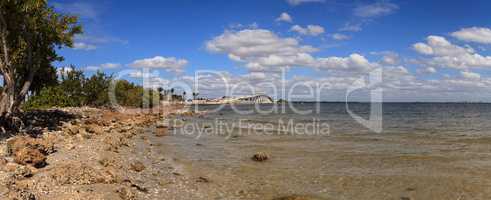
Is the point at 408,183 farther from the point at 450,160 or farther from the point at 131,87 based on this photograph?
the point at 131,87

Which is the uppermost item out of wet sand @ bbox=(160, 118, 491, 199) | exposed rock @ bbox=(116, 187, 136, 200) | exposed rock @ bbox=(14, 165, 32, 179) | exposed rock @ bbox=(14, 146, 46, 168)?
exposed rock @ bbox=(14, 146, 46, 168)

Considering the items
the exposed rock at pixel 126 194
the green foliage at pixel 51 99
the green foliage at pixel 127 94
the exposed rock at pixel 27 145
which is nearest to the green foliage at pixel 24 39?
the exposed rock at pixel 27 145

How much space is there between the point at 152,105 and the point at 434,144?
353 feet

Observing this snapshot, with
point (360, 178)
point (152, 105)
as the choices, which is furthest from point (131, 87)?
point (360, 178)

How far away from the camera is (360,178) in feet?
66.9

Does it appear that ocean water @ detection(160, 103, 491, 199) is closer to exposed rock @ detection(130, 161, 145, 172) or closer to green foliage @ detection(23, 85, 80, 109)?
exposed rock @ detection(130, 161, 145, 172)

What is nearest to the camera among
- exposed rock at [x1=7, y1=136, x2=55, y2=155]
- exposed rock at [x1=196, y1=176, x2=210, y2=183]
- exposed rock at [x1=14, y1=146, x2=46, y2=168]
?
exposed rock at [x1=14, y1=146, x2=46, y2=168]

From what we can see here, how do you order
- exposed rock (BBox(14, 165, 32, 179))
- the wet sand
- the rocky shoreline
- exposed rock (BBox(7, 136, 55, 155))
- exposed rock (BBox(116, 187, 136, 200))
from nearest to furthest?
the rocky shoreline
exposed rock (BBox(116, 187, 136, 200))
exposed rock (BBox(14, 165, 32, 179))
the wet sand
exposed rock (BBox(7, 136, 55, 155))

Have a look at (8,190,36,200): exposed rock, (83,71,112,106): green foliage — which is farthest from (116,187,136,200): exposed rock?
(83,71,112,106): green foliage

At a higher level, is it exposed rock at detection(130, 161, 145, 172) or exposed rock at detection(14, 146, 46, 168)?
exposed rock at detection(14, 146, 46, 168)

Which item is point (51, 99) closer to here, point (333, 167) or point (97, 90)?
point (97, 90)

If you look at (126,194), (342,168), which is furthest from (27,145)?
(342,168)

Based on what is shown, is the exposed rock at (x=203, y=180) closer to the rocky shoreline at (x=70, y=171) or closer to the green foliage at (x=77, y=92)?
the rocky shoreline at (x=70, y=171)

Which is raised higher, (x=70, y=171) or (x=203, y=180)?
(x=70, y=171)
